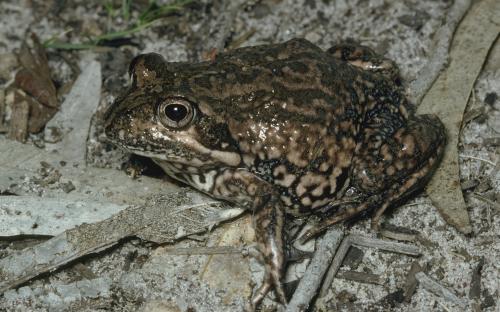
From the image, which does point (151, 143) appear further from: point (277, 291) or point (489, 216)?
point (489, 216)

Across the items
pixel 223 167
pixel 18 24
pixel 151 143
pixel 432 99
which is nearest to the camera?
pixel 151 143

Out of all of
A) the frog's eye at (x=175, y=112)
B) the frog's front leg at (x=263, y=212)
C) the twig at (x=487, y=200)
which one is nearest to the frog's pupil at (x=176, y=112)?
the frog's eye at (x=175, y=112)

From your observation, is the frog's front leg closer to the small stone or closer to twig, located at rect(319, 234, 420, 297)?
twig, located at rect(319, 234, 420, 297)

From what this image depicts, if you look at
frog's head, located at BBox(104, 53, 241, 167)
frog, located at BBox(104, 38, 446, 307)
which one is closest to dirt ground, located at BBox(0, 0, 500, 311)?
frog, located at BBox(104, 38, 446, 307)

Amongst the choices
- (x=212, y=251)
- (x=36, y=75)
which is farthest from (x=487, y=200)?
(x=36, y=75)

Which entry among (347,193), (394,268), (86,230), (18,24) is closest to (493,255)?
(394,268)

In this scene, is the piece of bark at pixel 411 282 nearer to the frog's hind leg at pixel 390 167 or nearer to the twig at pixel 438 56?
the frog's hind leg at pixel 390 167
